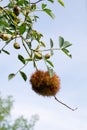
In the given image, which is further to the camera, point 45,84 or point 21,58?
point 21,58

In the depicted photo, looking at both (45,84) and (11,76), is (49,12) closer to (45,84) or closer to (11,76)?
(11,76)

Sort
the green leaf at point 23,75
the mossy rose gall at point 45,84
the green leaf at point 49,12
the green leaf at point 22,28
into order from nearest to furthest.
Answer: the mossy rose gall at point 45,84
the green leaf at point 22,28
the green leaf at point 23,75
the green leaf at point 49,12

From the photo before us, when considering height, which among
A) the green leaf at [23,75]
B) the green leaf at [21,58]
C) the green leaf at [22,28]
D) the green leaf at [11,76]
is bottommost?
the green leaf at [23,75]

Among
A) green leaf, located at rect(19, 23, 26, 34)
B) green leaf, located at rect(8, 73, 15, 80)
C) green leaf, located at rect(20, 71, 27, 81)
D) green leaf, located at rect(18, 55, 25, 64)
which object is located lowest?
green leaf, located at rect(20, 71, 27, 81)

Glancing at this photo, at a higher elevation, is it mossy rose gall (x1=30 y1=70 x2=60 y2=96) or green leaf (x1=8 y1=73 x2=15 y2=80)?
mossy rose gall (x1=30 y1=70 x2=60 y2=96)

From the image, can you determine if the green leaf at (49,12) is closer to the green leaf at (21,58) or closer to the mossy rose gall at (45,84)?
the green leaf at (21,58)

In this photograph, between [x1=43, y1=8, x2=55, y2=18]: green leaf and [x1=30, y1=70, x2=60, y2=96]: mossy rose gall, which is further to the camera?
[x1=43, y1=8, x2=55, y2=18]: green leaf

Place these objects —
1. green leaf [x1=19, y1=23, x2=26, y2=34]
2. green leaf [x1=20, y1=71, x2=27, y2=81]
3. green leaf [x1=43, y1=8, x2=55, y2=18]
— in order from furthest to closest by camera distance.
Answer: green leaf [x1=43, y1=8, x2=55, y2=18], green leaf [x1=20, y1=71, x2=27, y2=81], green leaf [x1=19, y1=23, x2=26, y2=34]

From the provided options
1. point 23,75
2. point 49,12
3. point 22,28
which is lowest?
point 23,75

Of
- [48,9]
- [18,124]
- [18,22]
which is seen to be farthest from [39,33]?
[18,124]

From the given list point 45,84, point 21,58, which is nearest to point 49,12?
point 21,58

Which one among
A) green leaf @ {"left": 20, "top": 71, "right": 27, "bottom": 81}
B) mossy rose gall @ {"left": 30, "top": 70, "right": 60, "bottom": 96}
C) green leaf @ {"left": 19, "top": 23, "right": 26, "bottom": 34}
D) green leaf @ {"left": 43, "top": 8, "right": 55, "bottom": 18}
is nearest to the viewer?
mossy rose gall @ {"left": 30, "top": 70, "right": 60, "bottom": 96}

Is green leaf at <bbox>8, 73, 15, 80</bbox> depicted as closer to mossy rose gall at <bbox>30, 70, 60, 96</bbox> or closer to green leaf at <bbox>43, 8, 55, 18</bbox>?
mossy rose gall at <bbox>30, 70, 60, 96</bbox>

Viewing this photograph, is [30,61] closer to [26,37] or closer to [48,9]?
[26,37]
